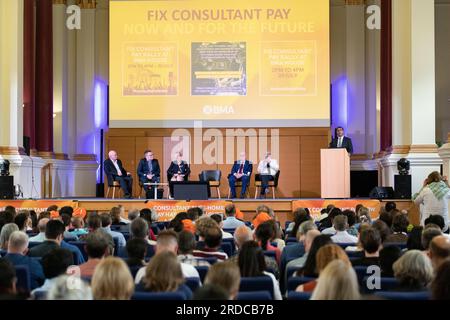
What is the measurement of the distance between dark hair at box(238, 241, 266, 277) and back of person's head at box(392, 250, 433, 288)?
2.75 ft

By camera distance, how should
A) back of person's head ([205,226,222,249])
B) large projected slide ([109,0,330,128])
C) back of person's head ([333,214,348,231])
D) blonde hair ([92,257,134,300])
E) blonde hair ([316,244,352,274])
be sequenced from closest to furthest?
blonde hair ([92,257,134,300]) < blonde hair ([316,244,352,274]) < back of person's head ([205,226,222,249]) < back of person's head ([333,214,348,231]) < large projected slide ([109,0,330,128])

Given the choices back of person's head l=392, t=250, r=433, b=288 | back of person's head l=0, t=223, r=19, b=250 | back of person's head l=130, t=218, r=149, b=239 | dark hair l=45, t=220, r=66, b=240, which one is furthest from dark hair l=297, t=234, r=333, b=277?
back of person's head l=0, t=223, r=19, b=250

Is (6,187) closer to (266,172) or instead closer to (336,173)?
(266,172)

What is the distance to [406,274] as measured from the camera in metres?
3.93

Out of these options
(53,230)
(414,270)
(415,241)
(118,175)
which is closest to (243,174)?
(118,175)

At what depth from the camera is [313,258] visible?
14.9 ft

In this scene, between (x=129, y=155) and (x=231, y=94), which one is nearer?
(x=231, y=94)

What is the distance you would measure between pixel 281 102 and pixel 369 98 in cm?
306

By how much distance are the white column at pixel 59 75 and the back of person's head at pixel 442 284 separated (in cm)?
1471

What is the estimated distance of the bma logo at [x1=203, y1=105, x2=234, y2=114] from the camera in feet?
51.1

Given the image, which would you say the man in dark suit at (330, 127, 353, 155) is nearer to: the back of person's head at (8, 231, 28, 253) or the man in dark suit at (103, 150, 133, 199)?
the man in dark suit at (103, 150, 133, 199)
